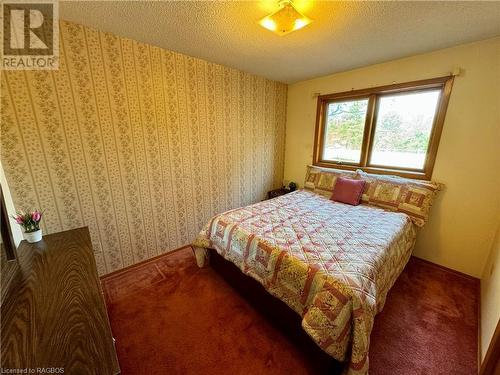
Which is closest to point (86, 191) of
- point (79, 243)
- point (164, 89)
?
point (79, 243)

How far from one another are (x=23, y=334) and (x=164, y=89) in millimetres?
2195

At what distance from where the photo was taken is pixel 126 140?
6.77 feet

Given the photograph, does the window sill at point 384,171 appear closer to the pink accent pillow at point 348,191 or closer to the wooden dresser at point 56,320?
the pink accent pillow at point 348,191

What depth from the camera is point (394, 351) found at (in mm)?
1419

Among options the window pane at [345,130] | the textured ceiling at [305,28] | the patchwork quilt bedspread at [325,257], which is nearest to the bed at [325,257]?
the patchwork quilt bedspread at [325,257]

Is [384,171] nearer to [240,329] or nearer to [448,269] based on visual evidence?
[448,269]

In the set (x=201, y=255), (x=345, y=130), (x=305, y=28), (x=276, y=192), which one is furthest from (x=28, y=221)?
(x=345, y=130)

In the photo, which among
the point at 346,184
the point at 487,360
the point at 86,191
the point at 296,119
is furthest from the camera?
the point at 296,119

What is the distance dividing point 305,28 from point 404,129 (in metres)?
1.73

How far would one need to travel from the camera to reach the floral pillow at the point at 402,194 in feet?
7.16

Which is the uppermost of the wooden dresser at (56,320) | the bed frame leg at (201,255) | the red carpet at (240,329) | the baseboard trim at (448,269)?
the wooden dresser at (56,320)

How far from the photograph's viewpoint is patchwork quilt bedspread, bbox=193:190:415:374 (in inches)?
44.5

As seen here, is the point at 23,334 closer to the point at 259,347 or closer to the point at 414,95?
the point at 259,347

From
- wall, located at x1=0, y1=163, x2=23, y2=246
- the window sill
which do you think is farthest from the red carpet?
the window sill
